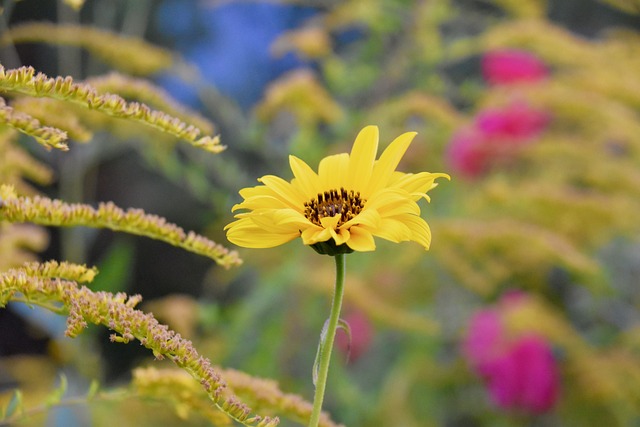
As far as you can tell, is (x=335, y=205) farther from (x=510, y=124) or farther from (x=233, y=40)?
(x=233, y=40)

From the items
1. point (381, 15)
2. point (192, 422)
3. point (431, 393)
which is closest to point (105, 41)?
point (381, 15)

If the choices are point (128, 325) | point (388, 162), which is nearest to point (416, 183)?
point (388, 162)

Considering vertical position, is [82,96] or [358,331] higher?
[358,331]

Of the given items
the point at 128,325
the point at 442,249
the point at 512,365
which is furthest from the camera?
the point at 512,365

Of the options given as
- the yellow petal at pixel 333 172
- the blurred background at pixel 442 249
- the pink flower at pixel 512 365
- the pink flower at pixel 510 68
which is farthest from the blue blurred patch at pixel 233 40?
the yellow petal at pixel 333 172

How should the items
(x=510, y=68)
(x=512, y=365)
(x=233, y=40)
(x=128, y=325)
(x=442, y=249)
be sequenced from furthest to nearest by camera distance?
(x=233, y=40)
(x=510, y=68)
(x=512, y=365)
(x=442, y=249)
(x=128, y=325)

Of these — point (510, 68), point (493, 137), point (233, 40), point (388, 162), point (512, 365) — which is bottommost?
point (388, 162)

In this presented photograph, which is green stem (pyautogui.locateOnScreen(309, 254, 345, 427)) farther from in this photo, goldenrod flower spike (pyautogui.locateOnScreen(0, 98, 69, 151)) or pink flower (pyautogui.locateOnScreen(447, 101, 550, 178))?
pink flower (pyautogui.locateOnScreen(447, 101, 550, 178))

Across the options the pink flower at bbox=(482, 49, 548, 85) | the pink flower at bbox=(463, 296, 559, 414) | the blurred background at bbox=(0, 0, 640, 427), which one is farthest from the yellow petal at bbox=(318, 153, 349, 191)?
the pink flower at bbox=(482, 49, 548, 85)
